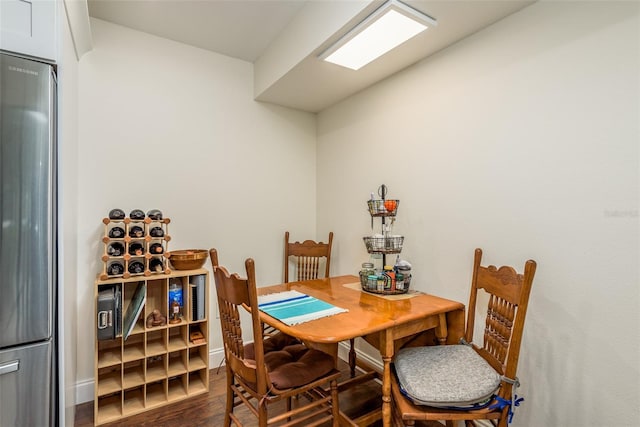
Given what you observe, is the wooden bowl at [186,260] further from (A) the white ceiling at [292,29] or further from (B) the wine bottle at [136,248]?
(A) the white ceiling at [292,29]

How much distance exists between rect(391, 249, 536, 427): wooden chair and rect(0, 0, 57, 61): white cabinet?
81.8 inches

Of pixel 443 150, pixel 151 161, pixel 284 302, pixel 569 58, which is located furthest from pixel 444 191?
pixel 151 161

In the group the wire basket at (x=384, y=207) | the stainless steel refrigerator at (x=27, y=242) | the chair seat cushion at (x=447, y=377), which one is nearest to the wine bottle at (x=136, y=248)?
the stainless steel refrigerator at (x=27, y=242)

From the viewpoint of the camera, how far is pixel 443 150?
205cm

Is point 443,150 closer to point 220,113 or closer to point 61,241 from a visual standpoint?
point 220,113

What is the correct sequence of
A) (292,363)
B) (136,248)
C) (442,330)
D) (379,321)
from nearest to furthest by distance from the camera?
(379,321), (292,363), (442,330), (136,248)

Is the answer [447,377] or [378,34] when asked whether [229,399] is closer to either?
[447,377]

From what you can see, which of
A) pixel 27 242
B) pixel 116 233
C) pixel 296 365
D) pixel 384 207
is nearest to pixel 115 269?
pixel 116 233

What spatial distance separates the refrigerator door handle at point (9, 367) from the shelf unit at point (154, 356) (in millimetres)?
781

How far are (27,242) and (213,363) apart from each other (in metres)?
1.89

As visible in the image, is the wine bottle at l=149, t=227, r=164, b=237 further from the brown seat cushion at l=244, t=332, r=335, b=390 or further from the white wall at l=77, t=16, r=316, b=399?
the brown seat cushion at l=244, t=332, r=335, b=390

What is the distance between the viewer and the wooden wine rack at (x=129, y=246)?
2.06 m

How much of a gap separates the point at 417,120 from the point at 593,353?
1610 mm

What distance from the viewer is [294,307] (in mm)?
1698
